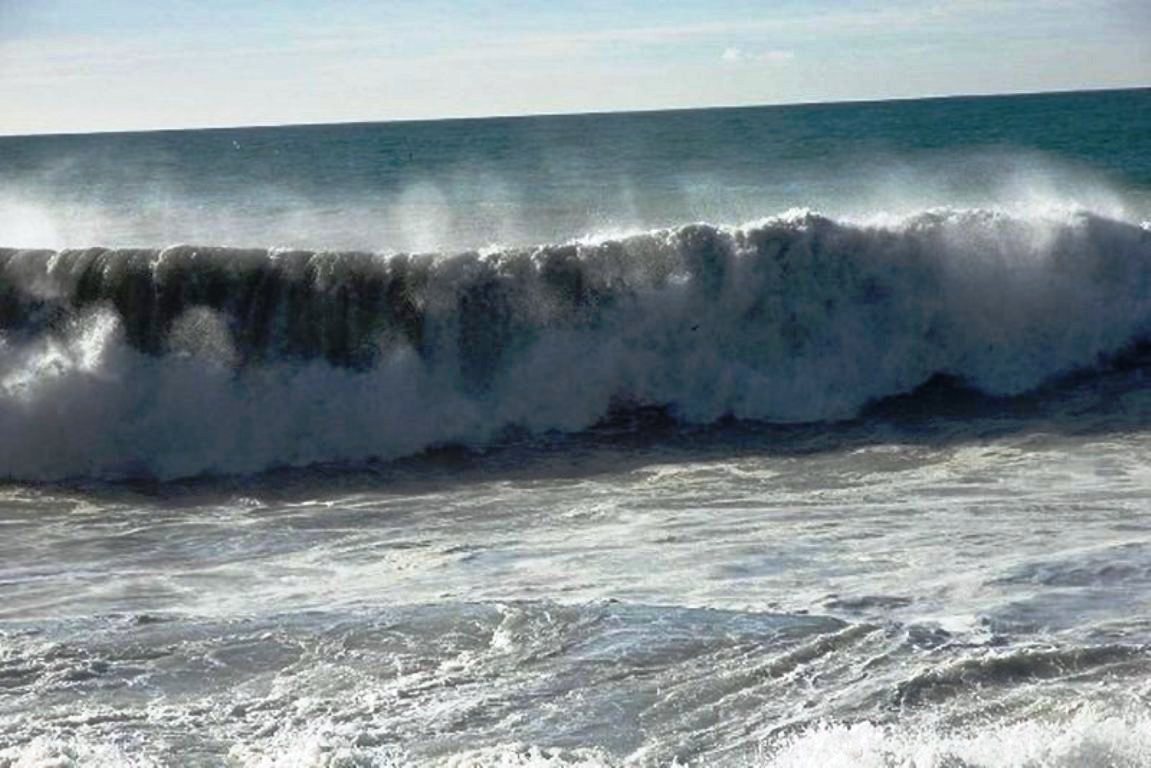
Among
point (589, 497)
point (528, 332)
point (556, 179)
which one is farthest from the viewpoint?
point (556, 179)

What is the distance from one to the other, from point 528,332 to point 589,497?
4.57 meters

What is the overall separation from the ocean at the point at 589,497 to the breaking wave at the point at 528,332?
0.04 m

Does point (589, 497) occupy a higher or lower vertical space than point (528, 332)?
lower

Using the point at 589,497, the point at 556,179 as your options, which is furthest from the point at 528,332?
the point at 556,179

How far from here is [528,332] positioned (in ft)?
62.0

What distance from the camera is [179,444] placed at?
683 inches

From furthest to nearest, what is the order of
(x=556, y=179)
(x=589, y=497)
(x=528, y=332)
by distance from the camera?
1. (x=556, y=179)
2. (x=528, y=332)
3. (x=589, y=497)

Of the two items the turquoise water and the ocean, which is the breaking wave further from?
the turquoise water

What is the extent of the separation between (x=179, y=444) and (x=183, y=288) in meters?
2.75

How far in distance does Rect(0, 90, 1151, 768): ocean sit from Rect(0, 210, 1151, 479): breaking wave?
40mm

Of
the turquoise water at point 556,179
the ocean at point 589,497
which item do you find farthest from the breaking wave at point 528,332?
the turquoise water at point 556,179

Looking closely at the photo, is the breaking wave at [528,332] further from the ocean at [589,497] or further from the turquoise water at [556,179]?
the turquoise water at [556,179]

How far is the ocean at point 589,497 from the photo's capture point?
8758mm

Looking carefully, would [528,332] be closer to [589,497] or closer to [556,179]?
[589,497]
